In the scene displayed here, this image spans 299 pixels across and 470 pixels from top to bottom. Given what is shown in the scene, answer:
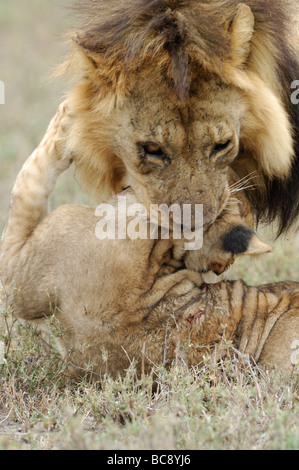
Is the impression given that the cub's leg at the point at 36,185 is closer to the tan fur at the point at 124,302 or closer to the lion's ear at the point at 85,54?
the tan fur at the point at 124,302

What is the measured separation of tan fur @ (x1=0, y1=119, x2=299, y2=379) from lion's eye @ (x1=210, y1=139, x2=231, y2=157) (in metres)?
0.50

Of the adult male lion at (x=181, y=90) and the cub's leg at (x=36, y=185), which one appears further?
the cub's leg at (x=36, y=185)

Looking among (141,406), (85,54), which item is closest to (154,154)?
(85,54)

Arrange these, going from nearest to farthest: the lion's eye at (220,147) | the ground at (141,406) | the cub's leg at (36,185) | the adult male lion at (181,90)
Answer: the ground at (141,406), the adult male lion at (181,90), the lion's eye at (220,147), the cub's leg at (36,185)

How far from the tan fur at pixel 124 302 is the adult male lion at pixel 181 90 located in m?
0.34

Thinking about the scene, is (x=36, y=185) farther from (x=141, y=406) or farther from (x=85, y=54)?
(x=141, y=406)

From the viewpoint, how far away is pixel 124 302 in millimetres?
3570

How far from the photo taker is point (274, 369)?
3.59 metres

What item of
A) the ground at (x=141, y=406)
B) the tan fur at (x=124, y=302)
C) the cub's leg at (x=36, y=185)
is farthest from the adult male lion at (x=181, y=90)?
the ground at (x=141, y=406)

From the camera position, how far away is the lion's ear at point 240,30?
11.5 ft

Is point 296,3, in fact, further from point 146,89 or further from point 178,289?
point 178,289

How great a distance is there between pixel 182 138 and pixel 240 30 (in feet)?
1.83

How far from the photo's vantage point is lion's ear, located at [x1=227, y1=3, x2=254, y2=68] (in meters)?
3.50

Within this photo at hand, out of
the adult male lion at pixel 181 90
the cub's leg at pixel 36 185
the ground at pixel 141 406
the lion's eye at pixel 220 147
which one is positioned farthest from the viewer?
the cub's leg at pixel 36 185
